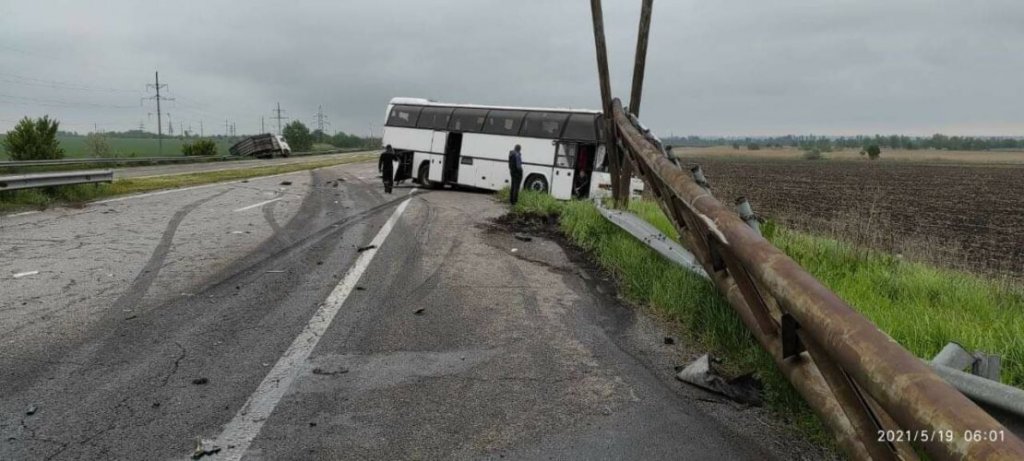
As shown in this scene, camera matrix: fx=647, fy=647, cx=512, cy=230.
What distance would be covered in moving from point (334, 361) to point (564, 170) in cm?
1637

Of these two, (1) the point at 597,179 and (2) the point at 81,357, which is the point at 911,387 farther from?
(1) the point at 597,179

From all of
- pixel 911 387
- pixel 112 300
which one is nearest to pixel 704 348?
pixel 911 387

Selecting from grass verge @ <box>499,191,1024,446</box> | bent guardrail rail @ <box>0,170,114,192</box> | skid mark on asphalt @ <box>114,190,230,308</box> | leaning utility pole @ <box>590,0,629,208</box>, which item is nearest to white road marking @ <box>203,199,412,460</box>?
skid mark on asphalt @ <box>114,190,230,308</box>

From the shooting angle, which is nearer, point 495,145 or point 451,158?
point 495,145

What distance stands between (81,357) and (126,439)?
1.53 meters

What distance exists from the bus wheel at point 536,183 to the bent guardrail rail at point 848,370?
16.2m

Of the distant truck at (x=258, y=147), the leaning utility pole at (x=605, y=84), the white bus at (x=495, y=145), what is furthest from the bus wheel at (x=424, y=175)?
the distant truck at (x=258, y=147)

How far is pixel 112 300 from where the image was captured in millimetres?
5762

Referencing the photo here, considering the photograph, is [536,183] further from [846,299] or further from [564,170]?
[846,299]

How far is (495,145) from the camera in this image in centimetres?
2181

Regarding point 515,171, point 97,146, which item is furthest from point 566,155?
point 97,146

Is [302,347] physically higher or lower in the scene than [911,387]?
lower

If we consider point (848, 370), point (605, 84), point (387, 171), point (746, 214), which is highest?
point (605, 84)

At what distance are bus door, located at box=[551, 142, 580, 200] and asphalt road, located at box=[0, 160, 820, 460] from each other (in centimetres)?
1151
